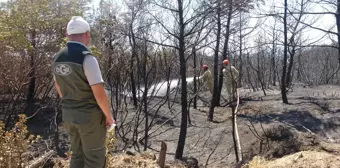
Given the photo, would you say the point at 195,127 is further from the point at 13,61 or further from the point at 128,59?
the point at 13,61

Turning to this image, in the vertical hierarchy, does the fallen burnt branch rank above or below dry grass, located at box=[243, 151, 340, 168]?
above

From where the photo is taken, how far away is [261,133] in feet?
27.1

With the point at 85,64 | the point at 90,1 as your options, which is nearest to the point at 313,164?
the point at 85,64

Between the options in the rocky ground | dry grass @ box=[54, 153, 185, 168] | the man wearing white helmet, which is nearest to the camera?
the man wearing white helmet

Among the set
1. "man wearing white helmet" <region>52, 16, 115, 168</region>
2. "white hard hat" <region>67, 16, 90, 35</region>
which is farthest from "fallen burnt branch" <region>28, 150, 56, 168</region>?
"white hard hat" <region>67, 16, 90, 35</region>

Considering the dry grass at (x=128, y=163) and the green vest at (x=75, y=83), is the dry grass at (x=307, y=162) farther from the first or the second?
the green vest at (x=75, y=83)

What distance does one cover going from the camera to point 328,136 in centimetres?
844

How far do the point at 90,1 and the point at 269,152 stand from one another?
8.80 meters

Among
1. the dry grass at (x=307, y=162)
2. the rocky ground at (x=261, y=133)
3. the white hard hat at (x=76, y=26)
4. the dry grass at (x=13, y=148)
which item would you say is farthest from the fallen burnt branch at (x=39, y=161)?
the rocky ground at (x=261, y=133)

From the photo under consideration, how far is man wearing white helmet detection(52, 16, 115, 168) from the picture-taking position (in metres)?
2.99

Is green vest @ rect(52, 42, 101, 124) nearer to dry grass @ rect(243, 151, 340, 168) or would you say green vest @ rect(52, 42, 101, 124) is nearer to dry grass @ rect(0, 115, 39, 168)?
dry grass @ rect(0, 115, 39, 168)

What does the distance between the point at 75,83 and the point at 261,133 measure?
5.98 m

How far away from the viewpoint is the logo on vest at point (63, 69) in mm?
3057

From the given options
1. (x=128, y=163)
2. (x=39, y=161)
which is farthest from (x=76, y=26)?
(x=128, y=163)
